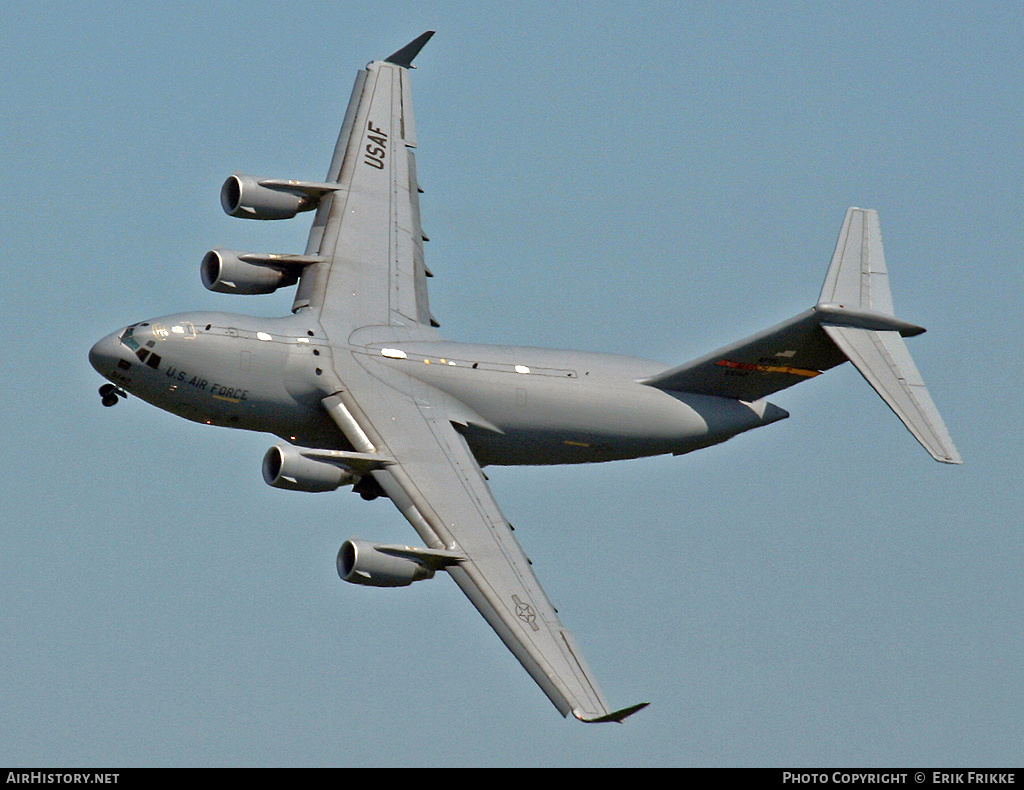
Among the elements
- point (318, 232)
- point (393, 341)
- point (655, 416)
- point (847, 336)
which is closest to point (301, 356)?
point (393, 341)

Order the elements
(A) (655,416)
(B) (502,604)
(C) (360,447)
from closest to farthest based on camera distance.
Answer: (B) (502,604) → (C) (360,447) → (A) (655,416)

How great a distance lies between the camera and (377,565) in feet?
145

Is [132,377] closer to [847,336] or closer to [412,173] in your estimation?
[412,173]

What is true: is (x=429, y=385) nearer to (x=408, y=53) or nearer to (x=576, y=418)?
(x=576, y=418)

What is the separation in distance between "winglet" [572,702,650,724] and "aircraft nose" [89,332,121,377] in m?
14.4

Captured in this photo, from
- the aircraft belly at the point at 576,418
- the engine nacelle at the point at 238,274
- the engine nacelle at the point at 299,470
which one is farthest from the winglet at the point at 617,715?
the engine nacelle at the point at 238,274

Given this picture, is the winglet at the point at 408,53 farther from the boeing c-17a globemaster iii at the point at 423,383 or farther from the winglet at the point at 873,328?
the winglet at the point at 873,328

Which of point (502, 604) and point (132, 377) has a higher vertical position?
point (132, 377)

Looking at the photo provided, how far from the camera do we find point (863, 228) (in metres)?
52.0

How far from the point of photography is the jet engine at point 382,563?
145ft

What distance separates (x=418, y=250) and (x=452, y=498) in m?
9.27

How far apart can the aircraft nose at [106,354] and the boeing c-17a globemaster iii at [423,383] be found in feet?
0.16

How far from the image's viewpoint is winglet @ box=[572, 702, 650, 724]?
40.2 meters

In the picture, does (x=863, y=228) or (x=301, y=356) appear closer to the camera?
(x=301, y=356)
